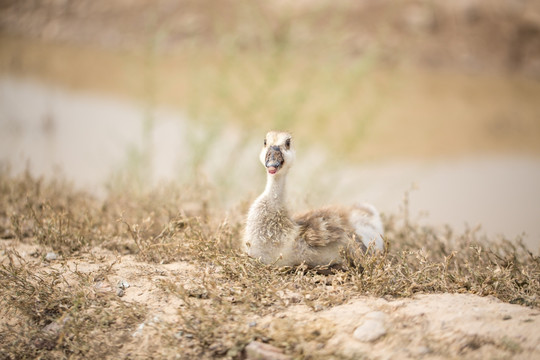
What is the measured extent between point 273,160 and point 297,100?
2.76 m

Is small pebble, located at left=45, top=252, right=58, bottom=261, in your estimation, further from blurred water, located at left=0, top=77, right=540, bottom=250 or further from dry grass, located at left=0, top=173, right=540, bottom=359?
blurred water, located at left=0, top=77, right=540, bottom=250

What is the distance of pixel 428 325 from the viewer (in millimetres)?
2703

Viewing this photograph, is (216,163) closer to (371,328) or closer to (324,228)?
(324,228)

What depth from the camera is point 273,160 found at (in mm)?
3229

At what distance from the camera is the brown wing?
10.6ft

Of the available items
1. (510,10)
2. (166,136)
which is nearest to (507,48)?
(510,10)

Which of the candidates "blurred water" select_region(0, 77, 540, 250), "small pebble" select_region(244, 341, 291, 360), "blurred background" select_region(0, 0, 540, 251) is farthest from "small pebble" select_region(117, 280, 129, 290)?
"blurred water" select_region(0, 77, 540, 250)

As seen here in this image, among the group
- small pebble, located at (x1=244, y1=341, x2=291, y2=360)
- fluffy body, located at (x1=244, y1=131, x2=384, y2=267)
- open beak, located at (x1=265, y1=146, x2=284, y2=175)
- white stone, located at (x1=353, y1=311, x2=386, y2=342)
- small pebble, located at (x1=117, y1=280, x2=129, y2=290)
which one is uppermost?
open beak, located at (x1=265, y1=146, x2=284, y2=175)

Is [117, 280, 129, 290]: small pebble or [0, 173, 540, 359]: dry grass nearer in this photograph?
[0, 173, 540, 359]: dry grass

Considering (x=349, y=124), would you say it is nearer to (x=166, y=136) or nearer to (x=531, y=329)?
(x=166, y=136)

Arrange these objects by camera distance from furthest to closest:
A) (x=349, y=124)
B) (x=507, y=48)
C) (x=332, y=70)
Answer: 1. (x=507, y=48)
2. (x=349, y=124)
3. (x=332, y=70)

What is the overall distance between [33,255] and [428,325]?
2.47 meters

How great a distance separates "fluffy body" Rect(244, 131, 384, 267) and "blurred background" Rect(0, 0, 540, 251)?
108 centimetres

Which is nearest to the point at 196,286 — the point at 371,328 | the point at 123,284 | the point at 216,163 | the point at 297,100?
the point at 123,284
